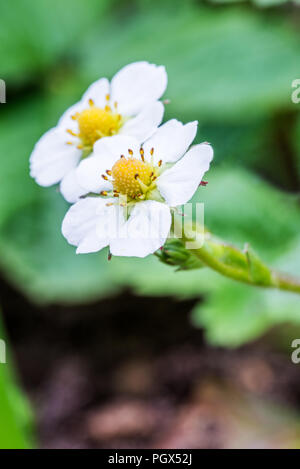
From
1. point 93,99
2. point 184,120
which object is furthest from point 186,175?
point 184,120

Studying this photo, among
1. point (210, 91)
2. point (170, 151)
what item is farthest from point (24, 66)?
point (170, 151)

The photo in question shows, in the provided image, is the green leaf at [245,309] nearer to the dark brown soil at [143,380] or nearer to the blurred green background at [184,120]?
the blurred green background at [184,120]

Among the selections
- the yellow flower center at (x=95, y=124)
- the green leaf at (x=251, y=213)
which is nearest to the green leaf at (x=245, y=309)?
the green leaf at (x=251, y=213)

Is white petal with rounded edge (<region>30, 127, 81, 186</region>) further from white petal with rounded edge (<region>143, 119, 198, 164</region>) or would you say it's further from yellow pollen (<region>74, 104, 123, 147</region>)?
white petal with rounded edge (<region>143, 119, 198, 164</region>)

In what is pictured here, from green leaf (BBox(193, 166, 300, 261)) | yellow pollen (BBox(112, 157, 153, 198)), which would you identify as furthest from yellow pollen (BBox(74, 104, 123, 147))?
green leaf (BBox(193, 166, 300, 261))

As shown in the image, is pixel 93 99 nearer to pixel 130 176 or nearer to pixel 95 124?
pixel 95 124
